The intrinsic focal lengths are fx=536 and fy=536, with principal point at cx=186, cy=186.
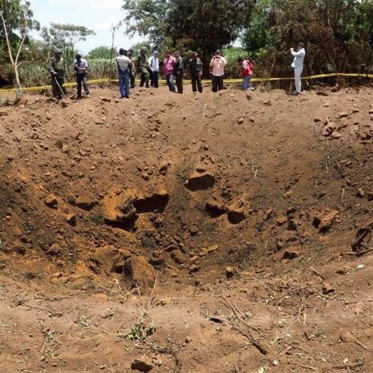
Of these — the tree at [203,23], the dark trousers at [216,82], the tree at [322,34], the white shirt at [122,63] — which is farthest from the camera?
the tree at [203,23]

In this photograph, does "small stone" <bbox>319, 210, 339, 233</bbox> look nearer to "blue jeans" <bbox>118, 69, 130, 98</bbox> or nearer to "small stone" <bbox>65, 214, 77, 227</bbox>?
"small stone" <bbox>65, 214, 77, 227</bbox>

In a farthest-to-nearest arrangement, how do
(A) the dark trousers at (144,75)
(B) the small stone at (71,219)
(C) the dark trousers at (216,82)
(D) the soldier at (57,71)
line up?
(A) the dark trousers at (144,75)
(C) the dark trousers at (216,82)
(D) the soldier at (57,71)
(B) the small stone at (71,219)

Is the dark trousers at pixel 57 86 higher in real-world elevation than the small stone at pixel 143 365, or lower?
higher

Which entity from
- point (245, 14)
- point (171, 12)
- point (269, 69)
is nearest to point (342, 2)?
point (269, 69)

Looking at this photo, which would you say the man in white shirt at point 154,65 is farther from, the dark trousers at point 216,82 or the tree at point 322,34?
the tree at point 322,34

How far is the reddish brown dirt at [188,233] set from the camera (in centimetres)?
Result: 508

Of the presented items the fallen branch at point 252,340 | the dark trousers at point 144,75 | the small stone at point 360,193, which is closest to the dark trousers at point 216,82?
the dark trousers at point 144,75

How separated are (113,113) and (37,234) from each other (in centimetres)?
352

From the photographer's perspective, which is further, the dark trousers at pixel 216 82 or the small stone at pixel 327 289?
the dark trousers at pixel 216 82

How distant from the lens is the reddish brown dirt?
508 cm

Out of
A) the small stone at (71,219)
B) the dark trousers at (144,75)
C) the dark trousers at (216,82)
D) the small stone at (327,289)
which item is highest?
the dark trousers at (144,75)

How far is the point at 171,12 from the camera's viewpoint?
22.9m

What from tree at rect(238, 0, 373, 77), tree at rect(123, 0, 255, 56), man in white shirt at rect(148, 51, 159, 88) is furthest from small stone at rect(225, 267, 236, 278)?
tree at rect(123, 0, 255, 56)

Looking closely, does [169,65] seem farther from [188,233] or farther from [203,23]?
[203,23]
